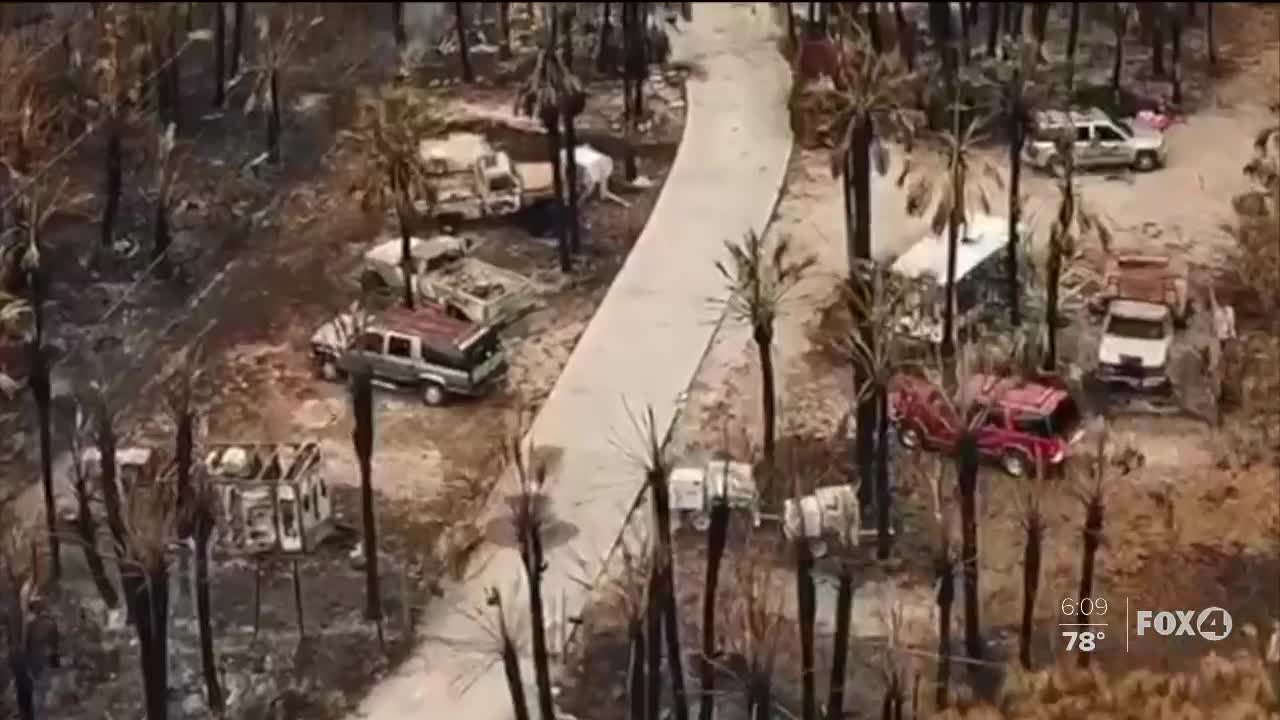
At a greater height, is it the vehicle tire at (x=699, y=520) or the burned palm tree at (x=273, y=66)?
the burned palm tree at (x=273, y=66)

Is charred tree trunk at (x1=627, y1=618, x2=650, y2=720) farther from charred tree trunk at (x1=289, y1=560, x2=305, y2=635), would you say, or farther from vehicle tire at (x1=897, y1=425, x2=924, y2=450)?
vehicle tire at (x1=897, y1=425, x2=924, y2=450)

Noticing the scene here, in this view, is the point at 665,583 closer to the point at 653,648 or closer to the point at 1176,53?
the point at 653,648

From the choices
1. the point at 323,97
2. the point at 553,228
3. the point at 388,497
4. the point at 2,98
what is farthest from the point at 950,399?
the point at 323,97

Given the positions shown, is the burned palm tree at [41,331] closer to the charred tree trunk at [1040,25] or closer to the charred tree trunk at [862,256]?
the charred tree trunk at [862,256]

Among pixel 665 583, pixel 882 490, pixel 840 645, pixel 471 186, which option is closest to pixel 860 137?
pixel 882 490

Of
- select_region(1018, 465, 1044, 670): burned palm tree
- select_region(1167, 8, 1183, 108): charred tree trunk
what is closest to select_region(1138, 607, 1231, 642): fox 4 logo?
select_region(1018, 465, 1044, 670): burned palm tree

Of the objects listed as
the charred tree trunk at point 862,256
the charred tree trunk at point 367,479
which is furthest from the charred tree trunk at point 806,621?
the charred tree trunk at point 367,479
